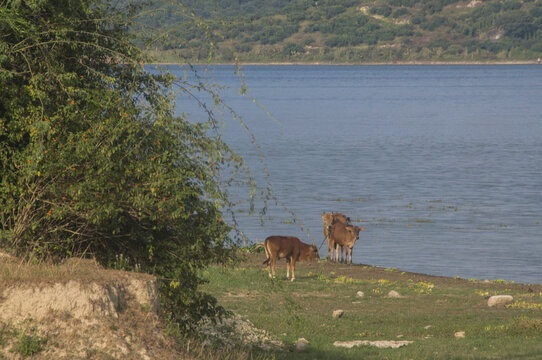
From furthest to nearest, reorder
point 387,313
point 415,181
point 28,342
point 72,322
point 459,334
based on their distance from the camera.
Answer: point 415,181, point 387,313, point 459,334, point 72,322, point 28,342

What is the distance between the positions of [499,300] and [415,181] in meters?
30.2

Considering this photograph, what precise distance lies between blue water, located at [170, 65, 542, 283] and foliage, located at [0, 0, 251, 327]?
1.01 metres

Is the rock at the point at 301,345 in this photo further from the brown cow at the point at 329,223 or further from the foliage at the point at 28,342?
the brown cow at the point at 329,223

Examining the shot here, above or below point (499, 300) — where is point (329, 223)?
A: below

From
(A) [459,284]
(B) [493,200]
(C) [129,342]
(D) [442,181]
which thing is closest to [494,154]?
(D) [442,181]

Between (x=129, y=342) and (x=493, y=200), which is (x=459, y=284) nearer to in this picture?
(x=129, y=342)

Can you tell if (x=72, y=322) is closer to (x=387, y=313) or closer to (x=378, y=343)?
(x=378, y=343)

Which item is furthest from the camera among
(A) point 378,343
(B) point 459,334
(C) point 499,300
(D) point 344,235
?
(D) point 344,235

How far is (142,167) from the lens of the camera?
10383mm

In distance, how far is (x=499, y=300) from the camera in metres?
18.7

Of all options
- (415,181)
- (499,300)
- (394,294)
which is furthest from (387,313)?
(415,181)

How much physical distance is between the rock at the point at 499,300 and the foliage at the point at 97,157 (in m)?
9.11

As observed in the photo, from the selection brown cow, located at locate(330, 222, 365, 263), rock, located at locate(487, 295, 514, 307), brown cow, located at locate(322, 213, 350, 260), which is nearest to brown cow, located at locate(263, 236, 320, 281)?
brown cow, located at locate(330, 222, 365, 263)

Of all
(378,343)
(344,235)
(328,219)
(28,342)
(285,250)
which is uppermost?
(28,342)
